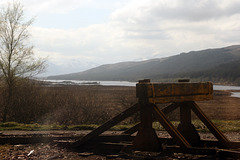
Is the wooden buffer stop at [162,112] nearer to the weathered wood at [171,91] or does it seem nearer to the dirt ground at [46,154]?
the weathered wood at [171,91]

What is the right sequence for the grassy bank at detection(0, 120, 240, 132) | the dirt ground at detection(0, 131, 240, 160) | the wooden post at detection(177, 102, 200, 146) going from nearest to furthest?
the dirt ground at detection(0, 131, 240, 160)
the wooden post at detection(177, 102, 200, 146)
the grassy bank at detection(0, 120, 240, 132)

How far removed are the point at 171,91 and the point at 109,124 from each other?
77.2 inches

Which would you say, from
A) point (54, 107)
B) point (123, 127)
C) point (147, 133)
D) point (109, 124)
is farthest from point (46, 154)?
point (54, 107)

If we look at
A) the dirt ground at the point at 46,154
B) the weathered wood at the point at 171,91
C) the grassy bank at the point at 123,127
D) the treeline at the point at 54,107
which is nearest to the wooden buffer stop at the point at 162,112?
the weathered wood at the point at 171,91

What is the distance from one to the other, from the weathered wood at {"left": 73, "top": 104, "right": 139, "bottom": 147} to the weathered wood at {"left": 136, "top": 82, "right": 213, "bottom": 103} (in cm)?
50

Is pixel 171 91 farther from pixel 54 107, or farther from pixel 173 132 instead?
pixel 54 107

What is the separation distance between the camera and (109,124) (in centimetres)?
693

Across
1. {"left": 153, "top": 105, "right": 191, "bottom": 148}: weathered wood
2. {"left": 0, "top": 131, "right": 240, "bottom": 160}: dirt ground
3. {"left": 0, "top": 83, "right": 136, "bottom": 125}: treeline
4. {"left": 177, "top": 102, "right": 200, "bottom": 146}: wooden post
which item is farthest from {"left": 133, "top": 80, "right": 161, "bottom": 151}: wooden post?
{"left": 0, "top": 83, "right": 136, "bottom": 125}: treeline

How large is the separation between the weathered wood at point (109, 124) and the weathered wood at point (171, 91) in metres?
0.50

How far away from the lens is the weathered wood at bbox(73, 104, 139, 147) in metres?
6.45

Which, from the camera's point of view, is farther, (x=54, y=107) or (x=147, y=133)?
(x=54, y=107)

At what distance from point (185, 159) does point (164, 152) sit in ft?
1.85

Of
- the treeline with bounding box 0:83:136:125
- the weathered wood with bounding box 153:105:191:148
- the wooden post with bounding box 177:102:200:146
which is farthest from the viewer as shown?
the treeline with bounding box 0:83:136:125

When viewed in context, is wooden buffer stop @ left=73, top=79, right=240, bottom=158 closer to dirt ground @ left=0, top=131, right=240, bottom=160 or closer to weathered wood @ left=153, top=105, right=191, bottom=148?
weathered wood @ left=153, top=105, right=191, bottom=148
